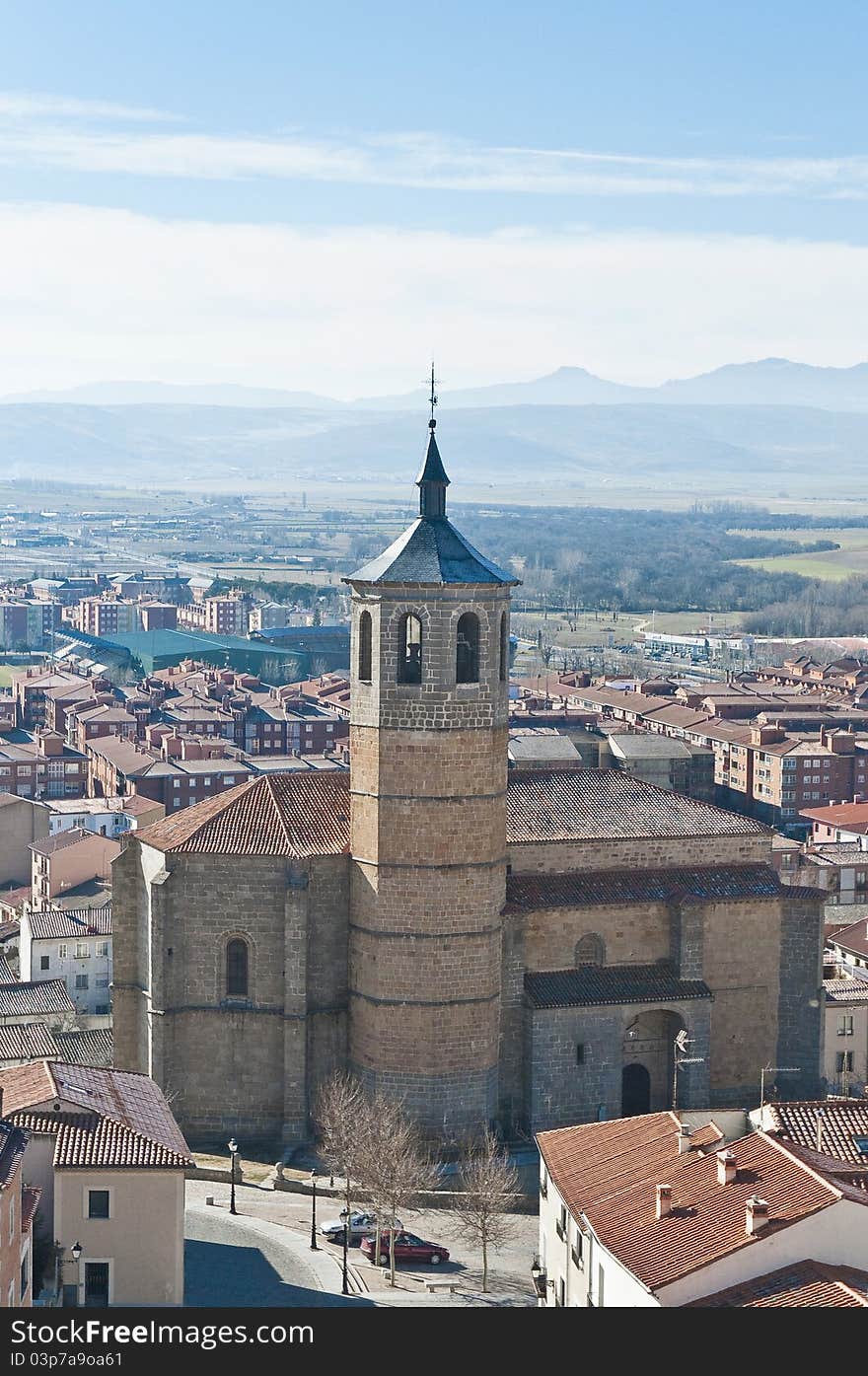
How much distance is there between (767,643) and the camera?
505 ft

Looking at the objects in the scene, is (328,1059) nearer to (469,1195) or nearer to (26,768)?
(469,1195)

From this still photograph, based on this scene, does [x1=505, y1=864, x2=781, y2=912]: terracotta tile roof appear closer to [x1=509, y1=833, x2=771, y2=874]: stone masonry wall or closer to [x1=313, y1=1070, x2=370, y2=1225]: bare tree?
[x1=509, y1=833, x2=771, y2=874]: stone masonry wall

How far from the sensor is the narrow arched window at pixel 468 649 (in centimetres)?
3347

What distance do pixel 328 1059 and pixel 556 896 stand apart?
5.07 m

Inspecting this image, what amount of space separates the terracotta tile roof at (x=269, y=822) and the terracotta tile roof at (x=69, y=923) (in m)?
10.8

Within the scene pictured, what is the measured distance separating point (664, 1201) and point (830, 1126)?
5.67 meters

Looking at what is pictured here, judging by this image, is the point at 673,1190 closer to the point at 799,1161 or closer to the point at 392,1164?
the point at 799,1161

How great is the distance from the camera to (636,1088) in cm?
3569

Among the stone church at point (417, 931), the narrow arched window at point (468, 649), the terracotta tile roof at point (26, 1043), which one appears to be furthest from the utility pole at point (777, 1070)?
the terracotta tile roof at point (26, 1043)

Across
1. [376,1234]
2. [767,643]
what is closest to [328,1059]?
[376,1234]

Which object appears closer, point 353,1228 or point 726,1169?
point 726,1169

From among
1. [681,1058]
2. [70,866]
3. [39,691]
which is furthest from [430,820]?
[39,691]

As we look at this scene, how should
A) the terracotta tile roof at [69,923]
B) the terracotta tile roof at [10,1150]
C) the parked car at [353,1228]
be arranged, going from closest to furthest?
the terracotta tile roof at [10,1150] → the parked car at [353,1228] → the terracotta tile roof at [69,923]

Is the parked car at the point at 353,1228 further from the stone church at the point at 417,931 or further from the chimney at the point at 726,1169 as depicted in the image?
the chimney at the point at 726,1169
